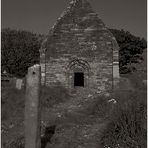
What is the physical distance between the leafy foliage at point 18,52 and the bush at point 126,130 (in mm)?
26104

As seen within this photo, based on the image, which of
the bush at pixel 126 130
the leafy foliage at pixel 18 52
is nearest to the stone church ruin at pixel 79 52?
the bush at pixel 126 130

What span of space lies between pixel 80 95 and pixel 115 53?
3667mm

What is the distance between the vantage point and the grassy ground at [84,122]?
8.41 metres

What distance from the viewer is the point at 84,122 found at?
1131 cm

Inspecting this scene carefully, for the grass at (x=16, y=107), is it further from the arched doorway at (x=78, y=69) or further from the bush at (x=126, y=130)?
the bush at (x=126, y=130)

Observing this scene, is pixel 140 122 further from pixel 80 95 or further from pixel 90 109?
pixel 80 95

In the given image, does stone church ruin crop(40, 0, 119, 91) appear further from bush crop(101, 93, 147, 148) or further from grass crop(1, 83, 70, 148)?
bush crop(101, 93, 147, 148)

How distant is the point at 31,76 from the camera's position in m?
7.62

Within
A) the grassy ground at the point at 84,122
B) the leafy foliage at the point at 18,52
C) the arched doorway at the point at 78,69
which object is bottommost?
the grassy ground at the point at 84,122

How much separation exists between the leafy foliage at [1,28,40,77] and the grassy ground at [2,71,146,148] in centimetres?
1798

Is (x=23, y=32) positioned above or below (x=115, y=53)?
above

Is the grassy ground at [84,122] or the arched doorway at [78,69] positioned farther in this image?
the arched doorway at [78,69]

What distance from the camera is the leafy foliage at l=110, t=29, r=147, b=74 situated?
3741cm

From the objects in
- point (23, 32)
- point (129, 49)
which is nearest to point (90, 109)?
point (129, 49)
